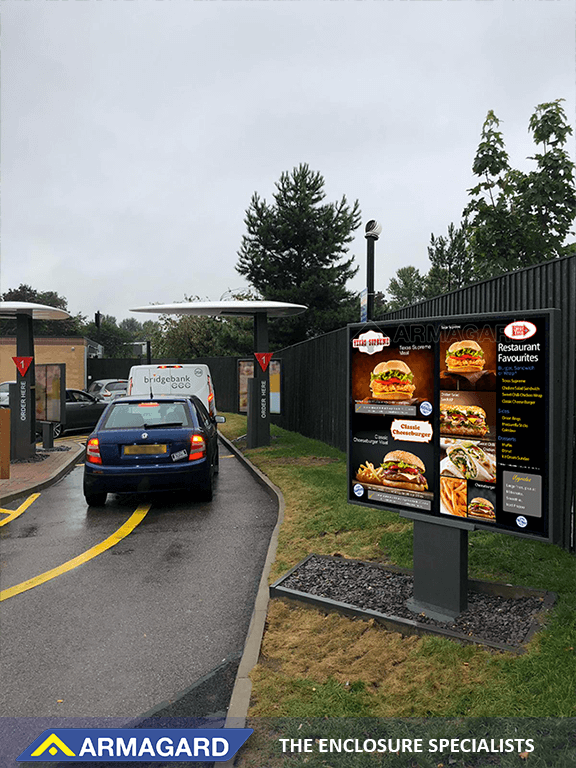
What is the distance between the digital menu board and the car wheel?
16.5ft

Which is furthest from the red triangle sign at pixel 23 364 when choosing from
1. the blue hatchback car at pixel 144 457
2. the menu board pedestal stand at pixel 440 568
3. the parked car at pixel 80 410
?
the menu board pedestal stand at pixel 440 568

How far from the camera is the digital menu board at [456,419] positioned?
3.60m

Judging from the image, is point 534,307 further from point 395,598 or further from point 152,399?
point 152,399

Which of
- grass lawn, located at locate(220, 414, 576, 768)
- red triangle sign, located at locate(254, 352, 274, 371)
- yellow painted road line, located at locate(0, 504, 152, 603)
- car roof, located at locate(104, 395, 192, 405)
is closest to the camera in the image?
grass lawn, located at locate(220, 414, 576, 768)

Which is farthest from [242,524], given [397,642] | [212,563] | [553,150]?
[553,150]

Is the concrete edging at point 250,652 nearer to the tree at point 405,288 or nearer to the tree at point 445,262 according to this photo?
the tree at point 445,262

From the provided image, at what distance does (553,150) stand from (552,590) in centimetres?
1131

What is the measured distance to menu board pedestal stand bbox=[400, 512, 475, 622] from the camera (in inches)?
160

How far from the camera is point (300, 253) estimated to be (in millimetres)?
36844

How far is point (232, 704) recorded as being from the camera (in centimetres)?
325

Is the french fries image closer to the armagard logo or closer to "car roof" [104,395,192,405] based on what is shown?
the armagard logo

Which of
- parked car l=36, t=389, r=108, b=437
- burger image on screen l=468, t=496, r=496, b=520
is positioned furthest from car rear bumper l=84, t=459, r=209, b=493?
parked car l=36, t=389, r=108, b=437

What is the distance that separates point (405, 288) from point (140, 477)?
57.8 m

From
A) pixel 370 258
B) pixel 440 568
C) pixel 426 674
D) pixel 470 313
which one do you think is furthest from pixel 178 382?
pixel 426 674
